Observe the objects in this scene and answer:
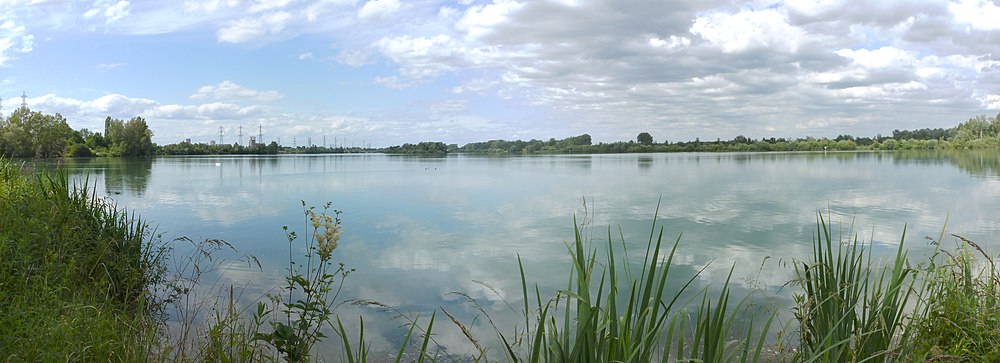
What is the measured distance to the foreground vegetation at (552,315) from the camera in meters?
1.96

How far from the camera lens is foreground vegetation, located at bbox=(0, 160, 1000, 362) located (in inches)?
77.2

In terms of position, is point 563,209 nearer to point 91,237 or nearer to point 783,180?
point 91,237

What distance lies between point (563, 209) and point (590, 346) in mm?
13058

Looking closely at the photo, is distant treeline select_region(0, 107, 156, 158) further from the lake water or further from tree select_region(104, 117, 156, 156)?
the lake water

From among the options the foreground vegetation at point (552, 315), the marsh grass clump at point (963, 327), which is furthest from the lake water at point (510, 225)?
the marsh grass clump at point (963, 327)

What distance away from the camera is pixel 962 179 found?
21.9 m

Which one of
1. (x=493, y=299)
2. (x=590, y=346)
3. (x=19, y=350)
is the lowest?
(x=493, y=299)

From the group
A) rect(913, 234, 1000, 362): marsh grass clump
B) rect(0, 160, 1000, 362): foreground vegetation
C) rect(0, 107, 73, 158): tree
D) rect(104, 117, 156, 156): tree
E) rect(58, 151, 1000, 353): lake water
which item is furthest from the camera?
rect(104, 117, 156, 156): tree

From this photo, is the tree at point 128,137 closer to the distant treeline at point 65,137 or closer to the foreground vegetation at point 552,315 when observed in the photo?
the distant treeline at point 65,137

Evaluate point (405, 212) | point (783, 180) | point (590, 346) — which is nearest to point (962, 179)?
point (783, 180)

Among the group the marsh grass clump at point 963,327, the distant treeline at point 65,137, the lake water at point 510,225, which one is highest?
the distant treeline at point 65,137

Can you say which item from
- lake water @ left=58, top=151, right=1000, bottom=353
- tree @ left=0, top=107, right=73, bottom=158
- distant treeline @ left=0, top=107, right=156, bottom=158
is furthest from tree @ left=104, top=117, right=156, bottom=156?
lake water @ left=58, top=151, right=1000, bottom=353

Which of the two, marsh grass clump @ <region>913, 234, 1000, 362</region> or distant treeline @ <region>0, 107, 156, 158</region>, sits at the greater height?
distant treeline @ <region>0, 107, 156, 158</region>

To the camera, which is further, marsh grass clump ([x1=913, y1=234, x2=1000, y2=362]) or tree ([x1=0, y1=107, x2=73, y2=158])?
tree ([x1=0, y1=107, x2=73, y2=158])
